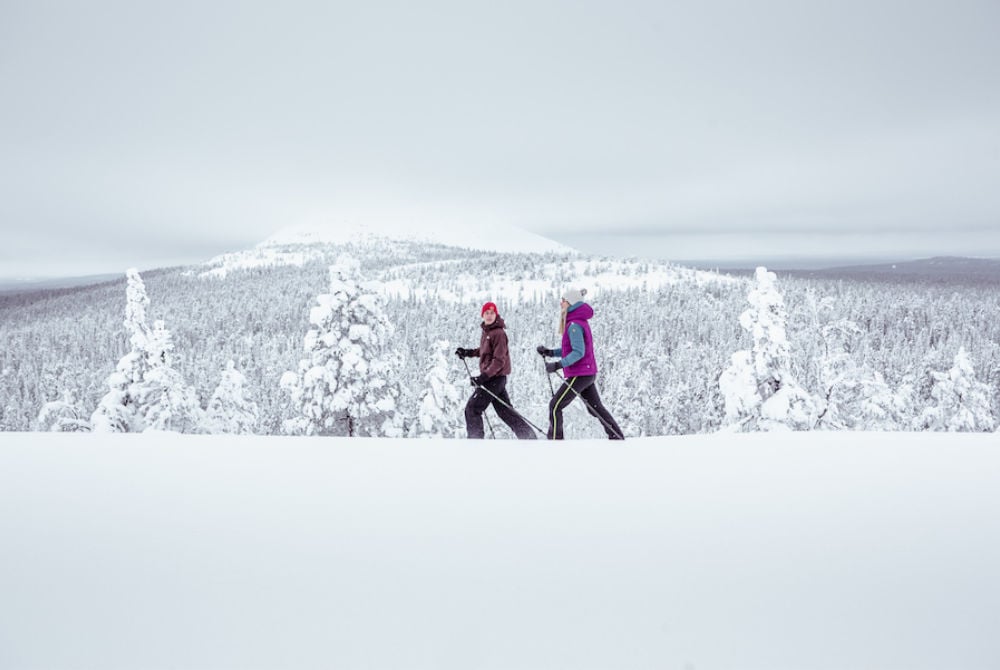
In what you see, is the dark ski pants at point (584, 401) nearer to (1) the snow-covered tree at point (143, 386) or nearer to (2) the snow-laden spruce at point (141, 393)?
(2) the snow-laden spruce at point (141, 393)

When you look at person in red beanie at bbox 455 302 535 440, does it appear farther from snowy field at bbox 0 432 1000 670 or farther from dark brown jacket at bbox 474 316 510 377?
snowy field at bbox 0 432 1000 670

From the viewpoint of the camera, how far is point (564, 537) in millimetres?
3312

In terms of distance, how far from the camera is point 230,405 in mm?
21703

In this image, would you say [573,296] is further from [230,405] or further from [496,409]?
[230,405]

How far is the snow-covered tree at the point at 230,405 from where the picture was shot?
20.9 m

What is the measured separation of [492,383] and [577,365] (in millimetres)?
1222

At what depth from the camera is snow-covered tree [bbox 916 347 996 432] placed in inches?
938

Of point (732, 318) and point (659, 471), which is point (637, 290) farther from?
point (659, 471)

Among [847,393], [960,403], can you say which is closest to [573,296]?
[847,393]

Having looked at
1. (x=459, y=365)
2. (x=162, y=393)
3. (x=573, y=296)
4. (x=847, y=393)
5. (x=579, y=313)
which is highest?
(x=573, y=296)

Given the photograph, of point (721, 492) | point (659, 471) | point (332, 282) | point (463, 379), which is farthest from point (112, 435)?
point (463, 379)

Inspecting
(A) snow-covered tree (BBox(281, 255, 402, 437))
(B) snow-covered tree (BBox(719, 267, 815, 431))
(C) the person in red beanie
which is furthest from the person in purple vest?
(B) snow-covered tree (BBox(719, 267, 815, 431))

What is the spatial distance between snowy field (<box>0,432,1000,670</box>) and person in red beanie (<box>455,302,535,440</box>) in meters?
1.88

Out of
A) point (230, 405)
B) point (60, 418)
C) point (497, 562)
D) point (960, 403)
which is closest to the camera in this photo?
point (497, 562)
